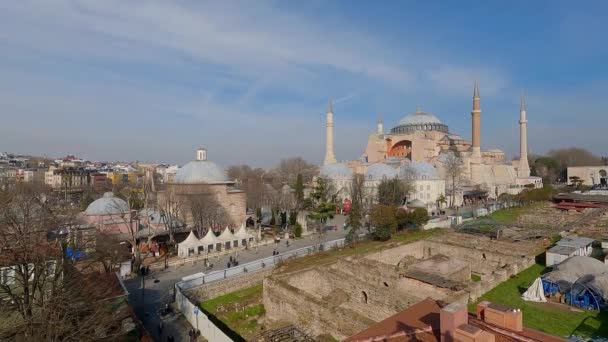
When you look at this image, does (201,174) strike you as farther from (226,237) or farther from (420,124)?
(420,124)

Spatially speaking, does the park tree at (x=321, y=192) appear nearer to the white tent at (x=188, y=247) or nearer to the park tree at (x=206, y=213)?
the park tree at (x=206, y=213)

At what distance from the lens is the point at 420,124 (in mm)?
54125

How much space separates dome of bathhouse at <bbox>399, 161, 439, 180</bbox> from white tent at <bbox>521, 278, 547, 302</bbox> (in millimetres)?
25407

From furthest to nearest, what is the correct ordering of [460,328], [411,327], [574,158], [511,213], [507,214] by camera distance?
1. [574,158]
2. [511,213]
3. [507,214]
4. [411,327]
5. [460,328]

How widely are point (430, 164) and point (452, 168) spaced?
10.5ft

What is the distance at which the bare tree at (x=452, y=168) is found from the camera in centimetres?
3972

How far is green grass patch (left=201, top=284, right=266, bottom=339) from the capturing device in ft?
39.8

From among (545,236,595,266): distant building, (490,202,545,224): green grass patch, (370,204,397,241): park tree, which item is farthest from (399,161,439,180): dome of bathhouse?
(545,236,595,266): distant building

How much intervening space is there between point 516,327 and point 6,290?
382 inches

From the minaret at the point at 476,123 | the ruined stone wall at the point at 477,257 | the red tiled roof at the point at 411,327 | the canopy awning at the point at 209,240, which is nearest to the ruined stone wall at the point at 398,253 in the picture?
the ruined stone wall at the point at 477,257

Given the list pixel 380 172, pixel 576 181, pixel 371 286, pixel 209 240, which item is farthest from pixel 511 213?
pixel 576 181

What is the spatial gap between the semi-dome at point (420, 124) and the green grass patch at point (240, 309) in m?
44.6

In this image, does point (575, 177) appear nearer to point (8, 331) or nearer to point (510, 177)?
point (510, 177)

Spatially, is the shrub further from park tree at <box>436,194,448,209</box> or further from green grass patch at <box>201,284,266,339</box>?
park tree at <box>436,194,448,209</box>
